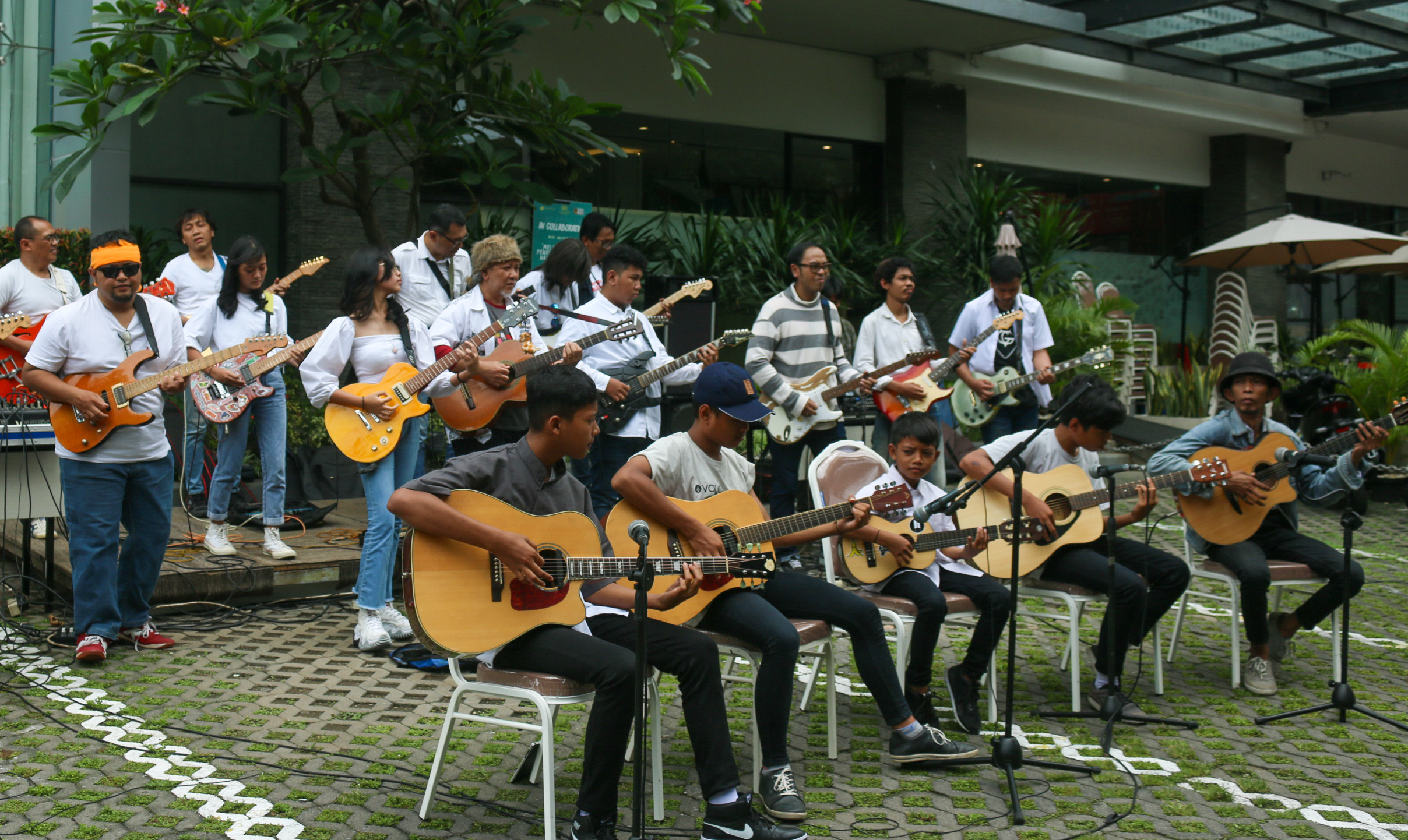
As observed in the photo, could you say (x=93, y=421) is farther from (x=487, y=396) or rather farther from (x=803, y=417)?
(x=803, y=417)

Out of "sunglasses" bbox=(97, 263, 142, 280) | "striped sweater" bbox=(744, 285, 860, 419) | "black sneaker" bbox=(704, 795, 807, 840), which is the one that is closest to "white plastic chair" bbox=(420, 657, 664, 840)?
"black sneaker" bbox=(704, 795, 807, 840)

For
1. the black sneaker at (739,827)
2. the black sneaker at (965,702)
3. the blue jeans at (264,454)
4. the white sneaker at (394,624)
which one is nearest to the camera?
the black sneaker at (739,827)

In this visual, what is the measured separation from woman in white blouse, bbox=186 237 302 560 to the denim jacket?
4.72 meters

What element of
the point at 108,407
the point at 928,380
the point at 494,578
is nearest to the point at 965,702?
the point at 494,578

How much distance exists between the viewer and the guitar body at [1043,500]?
17.1 ft

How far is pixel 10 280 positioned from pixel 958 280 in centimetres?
972

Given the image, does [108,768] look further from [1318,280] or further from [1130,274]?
[1318,280]

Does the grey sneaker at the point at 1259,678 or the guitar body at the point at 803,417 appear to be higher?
the guitar body at the point at 803,417

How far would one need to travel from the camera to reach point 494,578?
12.1ft

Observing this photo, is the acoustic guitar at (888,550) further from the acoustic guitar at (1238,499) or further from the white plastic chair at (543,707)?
the acoustic guitar at (1238,499)

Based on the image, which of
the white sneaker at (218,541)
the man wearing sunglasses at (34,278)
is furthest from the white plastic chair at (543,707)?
the man wearing sunglasses at (34,278)

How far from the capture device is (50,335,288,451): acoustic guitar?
17.6ft

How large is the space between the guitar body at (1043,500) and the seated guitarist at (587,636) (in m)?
1.78

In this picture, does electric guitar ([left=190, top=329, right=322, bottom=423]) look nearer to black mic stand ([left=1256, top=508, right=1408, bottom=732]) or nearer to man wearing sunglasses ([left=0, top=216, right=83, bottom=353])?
man wearing sunglasses ([left=0, top=216, right=83, bottom=353])
